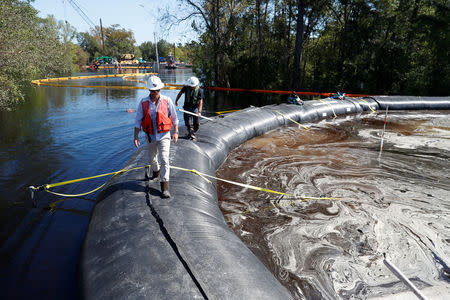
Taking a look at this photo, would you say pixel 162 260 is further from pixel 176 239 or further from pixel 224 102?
pixel 224 102

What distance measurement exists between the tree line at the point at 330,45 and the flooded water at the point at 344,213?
10.5 meters

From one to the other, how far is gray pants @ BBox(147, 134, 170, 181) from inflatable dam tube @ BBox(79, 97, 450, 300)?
0.21 m

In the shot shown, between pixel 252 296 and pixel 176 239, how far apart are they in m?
0.84

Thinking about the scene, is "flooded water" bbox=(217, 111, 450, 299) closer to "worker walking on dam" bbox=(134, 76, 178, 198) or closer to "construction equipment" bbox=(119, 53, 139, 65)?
"worker walking on dam" bbox=(134, 76, 178, 198)

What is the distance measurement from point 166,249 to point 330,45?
71.0ft

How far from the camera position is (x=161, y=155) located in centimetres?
338

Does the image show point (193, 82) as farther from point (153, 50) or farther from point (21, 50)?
point (153, 50)

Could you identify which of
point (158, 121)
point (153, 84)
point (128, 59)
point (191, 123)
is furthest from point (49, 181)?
point (128, 59)

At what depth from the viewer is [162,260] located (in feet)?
7.31

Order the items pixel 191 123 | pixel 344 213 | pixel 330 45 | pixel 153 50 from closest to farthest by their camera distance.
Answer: pixel 344 213
pixel 191 123
pixel 330 45
pixel 153 50

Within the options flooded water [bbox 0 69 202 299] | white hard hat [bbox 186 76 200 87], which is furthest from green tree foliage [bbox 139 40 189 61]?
white hard hat [bbox 186 76 200 87]

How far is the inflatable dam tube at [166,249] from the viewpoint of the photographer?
2.02 m

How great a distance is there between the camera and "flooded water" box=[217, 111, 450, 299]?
123 inches

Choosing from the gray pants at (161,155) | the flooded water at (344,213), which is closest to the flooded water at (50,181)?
the gray pants at (161,155)
